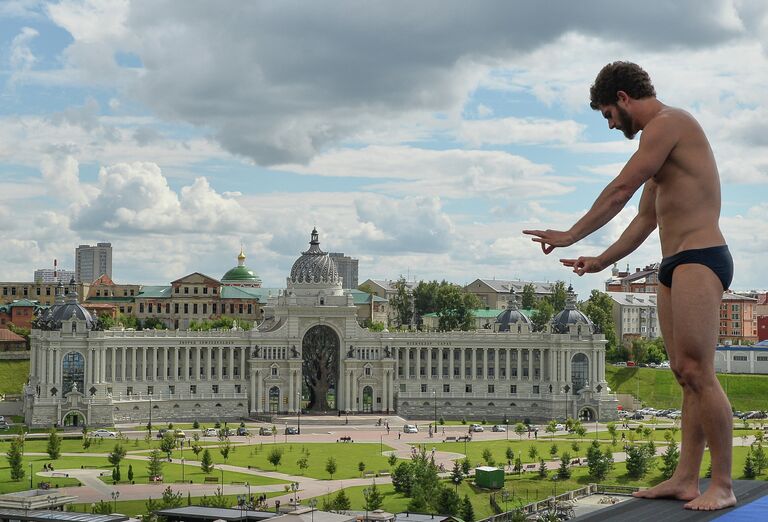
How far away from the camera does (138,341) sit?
12031 centimetres

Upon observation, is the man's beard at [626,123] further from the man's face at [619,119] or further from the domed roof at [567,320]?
the domed roof at [567,320]

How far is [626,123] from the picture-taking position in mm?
18812

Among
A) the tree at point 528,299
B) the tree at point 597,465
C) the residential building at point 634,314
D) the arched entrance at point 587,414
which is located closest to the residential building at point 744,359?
the arched entrance at point 587,414

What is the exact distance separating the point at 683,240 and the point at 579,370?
11297 centimetres

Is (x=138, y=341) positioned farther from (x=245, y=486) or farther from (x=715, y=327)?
(x=715, y=327)

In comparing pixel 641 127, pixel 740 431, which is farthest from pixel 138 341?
pixel 641 127

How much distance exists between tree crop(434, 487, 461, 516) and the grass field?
236ft

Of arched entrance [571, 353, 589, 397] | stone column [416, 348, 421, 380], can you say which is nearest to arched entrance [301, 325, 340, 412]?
stone column [416, 348, 421, 380]

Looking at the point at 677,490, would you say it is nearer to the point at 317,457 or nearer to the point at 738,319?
the point at 317,457

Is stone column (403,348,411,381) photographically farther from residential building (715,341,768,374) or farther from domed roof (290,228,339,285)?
residential building (715,341,768,374)

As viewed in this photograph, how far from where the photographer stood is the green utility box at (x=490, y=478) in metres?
73.4

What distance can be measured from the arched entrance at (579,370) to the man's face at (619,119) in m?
112

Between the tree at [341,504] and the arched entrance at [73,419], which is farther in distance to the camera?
the arched entrance at [73,419]

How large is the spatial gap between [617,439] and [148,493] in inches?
1864
